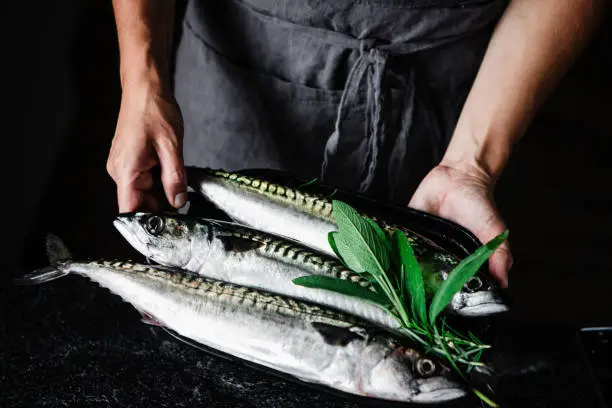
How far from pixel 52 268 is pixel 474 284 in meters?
0.81

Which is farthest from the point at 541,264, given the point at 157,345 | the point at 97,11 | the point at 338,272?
the point at 97,11

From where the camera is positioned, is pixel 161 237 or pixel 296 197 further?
pixel 296 197

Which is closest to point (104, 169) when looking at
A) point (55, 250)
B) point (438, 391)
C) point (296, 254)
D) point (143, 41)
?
point (143, 41)

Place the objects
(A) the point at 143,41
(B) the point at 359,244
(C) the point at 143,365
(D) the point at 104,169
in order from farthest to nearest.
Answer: (D) the point at 104,169 → (A) the point at 143,41 → (C) the point at 143,365 → (B) the point at 359,244

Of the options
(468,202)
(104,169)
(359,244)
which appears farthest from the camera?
(104,169)

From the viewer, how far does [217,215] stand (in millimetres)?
1364

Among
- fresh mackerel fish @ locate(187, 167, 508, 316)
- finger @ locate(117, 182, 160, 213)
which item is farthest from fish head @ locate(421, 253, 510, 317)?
finger @ locate(117, 182, 160, 213)

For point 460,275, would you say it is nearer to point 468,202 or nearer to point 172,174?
point 468,202

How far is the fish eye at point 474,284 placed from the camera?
111 centimetres

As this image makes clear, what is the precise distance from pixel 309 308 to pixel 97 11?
2.17 m

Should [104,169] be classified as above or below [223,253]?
above

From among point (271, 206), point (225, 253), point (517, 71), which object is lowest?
point (225, 253)

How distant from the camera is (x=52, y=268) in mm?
1230

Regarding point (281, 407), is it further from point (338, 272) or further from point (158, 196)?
point (158, 196)
